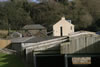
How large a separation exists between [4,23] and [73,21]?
2630cm

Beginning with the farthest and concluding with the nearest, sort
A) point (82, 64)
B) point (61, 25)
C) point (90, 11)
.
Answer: point (90, 11) → point (61, 25) → point (82, 64)

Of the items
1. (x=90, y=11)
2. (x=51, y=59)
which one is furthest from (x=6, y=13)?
(x=51, y=59)

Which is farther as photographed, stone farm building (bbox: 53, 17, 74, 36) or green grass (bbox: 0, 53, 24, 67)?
stone farm building (bbox: 53, 17, 74, 36)

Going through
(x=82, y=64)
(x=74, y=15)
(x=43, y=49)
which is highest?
(x=74, y=15)

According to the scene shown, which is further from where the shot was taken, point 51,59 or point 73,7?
point 73,7

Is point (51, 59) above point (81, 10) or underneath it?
underneath

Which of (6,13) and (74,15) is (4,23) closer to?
(6,13)

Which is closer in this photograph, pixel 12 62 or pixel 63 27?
pixel 12 62

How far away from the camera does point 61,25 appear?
45.6m

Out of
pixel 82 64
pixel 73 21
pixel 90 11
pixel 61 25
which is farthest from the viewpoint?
pixel 90 11

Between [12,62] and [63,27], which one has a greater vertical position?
[63,27]

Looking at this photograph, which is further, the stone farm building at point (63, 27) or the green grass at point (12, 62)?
the stone farm building at point (63, 27)

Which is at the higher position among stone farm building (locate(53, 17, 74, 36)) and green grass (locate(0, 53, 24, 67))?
stone farm building (locate(53, 17, 74, 36))

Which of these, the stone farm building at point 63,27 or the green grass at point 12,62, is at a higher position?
the stone farm building at point 63,27
